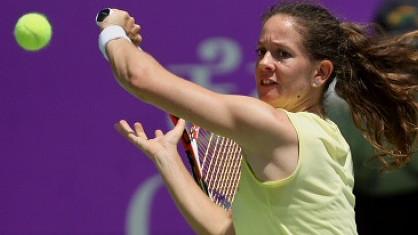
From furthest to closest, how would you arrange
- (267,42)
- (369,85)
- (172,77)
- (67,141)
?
(67,141)
(369,85)
(267,42)
(172,77)

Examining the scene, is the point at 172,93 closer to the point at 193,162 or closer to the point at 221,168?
the point at 193,162

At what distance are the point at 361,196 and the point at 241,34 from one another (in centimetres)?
112

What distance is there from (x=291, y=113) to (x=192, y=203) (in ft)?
1.24

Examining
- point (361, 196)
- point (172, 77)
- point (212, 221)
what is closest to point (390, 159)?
point (361, 196)

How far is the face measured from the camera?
2381 mm

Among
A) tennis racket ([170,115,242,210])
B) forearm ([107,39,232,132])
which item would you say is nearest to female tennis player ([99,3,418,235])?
forearm ([107,39,232,132])

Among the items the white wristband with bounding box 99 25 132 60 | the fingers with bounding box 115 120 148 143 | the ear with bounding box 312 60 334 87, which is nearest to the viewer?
the white wristband with bounding box 99 25 132 60

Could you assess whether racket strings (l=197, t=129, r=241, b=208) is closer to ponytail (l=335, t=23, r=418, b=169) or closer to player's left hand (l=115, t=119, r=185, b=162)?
player's left hand (l=115, t=119, r=185, b=162)

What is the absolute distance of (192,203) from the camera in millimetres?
2480

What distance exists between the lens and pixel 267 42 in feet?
7.88

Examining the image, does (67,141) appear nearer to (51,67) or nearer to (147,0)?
(51,67)

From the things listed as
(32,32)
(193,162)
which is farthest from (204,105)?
(32,32)

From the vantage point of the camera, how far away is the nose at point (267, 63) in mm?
2371

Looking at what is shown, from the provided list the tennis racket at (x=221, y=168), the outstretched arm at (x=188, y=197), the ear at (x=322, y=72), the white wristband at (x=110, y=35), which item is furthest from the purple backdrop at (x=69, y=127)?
the white wristband at (x=110, y=35)
